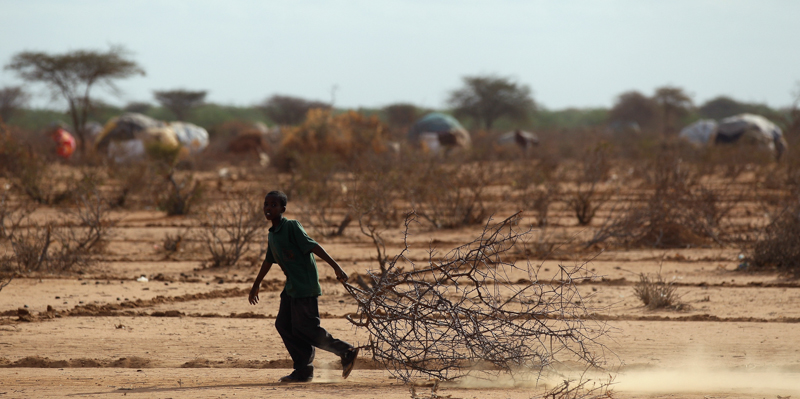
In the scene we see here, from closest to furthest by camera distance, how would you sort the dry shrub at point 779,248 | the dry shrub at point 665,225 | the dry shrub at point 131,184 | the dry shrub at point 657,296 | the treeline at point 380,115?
the dry shrub at point 657,296 → the dry shrub at point 779,248 → the dry shrub at point 665,225 → the dry shrub at point 131,184 → the treeline at point 380,115

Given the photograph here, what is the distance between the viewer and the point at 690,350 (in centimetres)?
520

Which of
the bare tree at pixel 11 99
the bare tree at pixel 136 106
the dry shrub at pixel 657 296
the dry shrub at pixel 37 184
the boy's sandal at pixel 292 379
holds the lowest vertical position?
the boy's sandal at pixel 292 379

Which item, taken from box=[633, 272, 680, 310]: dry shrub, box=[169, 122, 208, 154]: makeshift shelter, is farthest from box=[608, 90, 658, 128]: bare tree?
box=[633, 272, 680, 310]: dry shrub

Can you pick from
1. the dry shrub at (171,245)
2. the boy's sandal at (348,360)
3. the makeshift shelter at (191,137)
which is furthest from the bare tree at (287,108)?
the boy's sandal at (348,360)

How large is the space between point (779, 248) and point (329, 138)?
1334 centimetres

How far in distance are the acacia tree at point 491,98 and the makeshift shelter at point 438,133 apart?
2091cm

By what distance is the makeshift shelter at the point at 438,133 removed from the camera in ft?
91.5

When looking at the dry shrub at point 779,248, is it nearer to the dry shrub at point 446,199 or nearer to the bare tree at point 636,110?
the dry shrub at point 446,199

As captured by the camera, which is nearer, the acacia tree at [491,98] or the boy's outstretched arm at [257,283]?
the boy's outstretched arm at [257,283]

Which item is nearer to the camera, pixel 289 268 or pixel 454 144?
pixel 289 268

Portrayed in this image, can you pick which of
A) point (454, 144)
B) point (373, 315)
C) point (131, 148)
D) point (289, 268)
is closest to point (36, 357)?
point (289, 268)

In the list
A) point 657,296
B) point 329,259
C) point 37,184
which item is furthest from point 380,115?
point 329,259

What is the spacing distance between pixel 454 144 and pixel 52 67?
15.9 m

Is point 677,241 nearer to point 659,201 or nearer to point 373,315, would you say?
point 659,201
